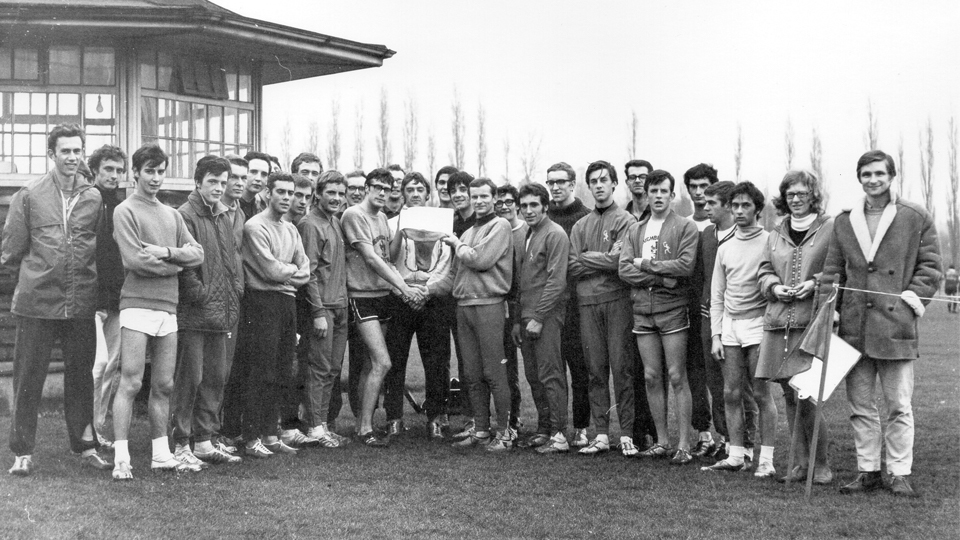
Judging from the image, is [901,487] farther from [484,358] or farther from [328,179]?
[328,179]

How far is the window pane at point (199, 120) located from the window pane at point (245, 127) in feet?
1.51

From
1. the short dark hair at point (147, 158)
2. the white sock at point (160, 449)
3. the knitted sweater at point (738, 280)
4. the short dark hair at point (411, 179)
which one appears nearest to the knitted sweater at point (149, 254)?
the short dark hair at point (147, 158)

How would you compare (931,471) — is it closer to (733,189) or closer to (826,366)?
(826,366)

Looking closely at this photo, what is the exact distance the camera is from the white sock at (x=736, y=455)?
21.4 ft

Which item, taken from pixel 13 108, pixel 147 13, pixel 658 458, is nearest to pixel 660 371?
pixel 658 458

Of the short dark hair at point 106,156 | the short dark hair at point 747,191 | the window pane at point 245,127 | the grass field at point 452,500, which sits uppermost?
the window pane at point 245,127

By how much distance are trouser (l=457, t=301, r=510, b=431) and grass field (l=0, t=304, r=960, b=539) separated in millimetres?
416

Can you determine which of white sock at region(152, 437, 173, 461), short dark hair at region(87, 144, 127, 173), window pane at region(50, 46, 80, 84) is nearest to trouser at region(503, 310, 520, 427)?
white sock at region(152, 437, 173, 461)

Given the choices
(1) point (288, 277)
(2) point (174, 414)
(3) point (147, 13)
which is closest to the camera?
(2) point (174, 414)

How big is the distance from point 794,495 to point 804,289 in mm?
1290

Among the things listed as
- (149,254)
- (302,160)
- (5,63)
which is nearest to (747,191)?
(302,160)

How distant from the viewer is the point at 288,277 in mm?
6852

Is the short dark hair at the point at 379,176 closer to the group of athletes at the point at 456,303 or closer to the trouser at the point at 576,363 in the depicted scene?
the group of athletes at the point at 456,303

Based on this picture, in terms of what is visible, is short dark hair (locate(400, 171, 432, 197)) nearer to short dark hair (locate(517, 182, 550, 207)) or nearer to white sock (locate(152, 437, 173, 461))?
short dark hair (locate(517, 182, 550, 207))
